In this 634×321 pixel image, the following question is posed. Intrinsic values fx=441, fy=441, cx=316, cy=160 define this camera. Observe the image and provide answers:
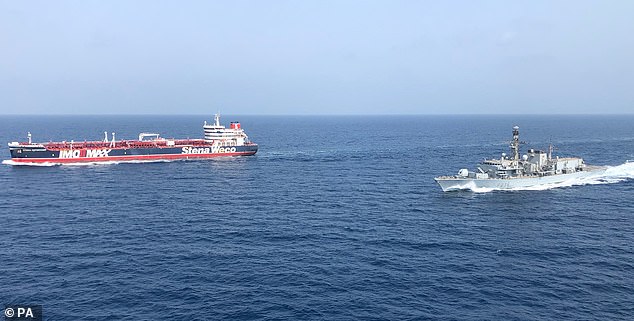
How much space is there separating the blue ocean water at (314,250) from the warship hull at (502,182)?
269 cm

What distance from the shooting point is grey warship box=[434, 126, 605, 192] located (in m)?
100

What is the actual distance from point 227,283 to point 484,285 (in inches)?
1146

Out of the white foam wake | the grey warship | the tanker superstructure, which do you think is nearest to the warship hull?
the grey warship

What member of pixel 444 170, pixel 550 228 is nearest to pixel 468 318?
pixel 550 228

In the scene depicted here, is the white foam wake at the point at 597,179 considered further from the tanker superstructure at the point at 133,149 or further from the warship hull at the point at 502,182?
the tanker superstructure at the point at 133,149

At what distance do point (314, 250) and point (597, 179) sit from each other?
91.9m

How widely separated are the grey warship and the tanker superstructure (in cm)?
8980

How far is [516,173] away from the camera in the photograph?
105750mm

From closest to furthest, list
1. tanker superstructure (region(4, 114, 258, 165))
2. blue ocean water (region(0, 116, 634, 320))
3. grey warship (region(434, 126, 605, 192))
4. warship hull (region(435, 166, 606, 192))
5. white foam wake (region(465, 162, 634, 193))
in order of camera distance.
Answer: blue ocean water (region(0, 116, 634, 320)) → warship hull (region(435, 166, 606, 192)) → grey warship (region(434, 126, 605, 192)) → white foam wake (region(465, 162, 634, 193)) → tanker superstructure (region(4, 114, 258, 165))

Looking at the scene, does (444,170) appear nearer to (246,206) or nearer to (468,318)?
(246,206)

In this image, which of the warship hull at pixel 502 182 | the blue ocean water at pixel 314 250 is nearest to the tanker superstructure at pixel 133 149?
the blue ocean water at pixel 314 250

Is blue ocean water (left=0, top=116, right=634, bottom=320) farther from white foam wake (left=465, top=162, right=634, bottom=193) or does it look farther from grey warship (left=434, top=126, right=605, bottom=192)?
grey warship (left=434, top=126, right=605, bottom=192)

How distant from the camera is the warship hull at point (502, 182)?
98188 mm

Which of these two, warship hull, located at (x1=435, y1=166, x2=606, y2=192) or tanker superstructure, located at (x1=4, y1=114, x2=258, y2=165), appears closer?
warship hull, located at (x1=435, y1=166, x2=606, y2=192)
